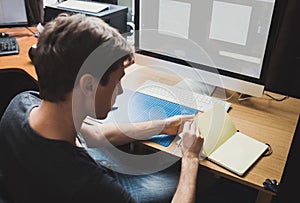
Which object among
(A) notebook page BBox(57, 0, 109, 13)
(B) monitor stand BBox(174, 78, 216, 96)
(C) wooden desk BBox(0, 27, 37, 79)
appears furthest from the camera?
(A) notebook page BBox(57, 0, 109, 13)

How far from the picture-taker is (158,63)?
1.55m

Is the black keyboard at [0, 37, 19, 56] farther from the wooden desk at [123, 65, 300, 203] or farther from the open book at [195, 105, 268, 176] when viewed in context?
the open book at [195, 105, 268, 176]

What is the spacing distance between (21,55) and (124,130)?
2.79 ft

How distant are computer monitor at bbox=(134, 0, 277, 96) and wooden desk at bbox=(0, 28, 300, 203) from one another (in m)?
0.09

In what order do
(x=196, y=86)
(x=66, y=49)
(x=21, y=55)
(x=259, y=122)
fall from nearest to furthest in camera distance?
(x=66, y=49) → (x=259, y=122) → (x=196, y=86) → (x=21, y=55)

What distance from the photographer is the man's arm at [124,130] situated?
1239 millimetres

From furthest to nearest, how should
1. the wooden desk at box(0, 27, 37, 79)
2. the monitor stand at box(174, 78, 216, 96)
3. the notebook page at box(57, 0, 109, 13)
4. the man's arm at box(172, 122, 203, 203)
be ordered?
the notebook page at box(57, 0, 109, 13) < the wooden desk at box(0, 27, 37, 79) < the monitor stand at box(174, 78, 216, 96) < the man's arm at box(172, 122, 203, 203)

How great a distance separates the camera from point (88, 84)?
904mm

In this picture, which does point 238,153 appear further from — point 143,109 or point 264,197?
point 143,109

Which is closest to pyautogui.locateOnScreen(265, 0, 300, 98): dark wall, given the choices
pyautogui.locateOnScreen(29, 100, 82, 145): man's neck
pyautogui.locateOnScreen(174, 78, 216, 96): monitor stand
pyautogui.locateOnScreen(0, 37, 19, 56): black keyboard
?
pyautogui.locateOnScreen(174, 78, 216, 96): monitor stand

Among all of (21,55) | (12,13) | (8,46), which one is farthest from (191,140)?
(12,13)

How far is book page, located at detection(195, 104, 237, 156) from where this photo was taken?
118cm

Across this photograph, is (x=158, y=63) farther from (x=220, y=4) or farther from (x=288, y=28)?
(x=288, y=28)

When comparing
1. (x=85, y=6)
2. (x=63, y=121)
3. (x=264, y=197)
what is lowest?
(x=264, y=197)
